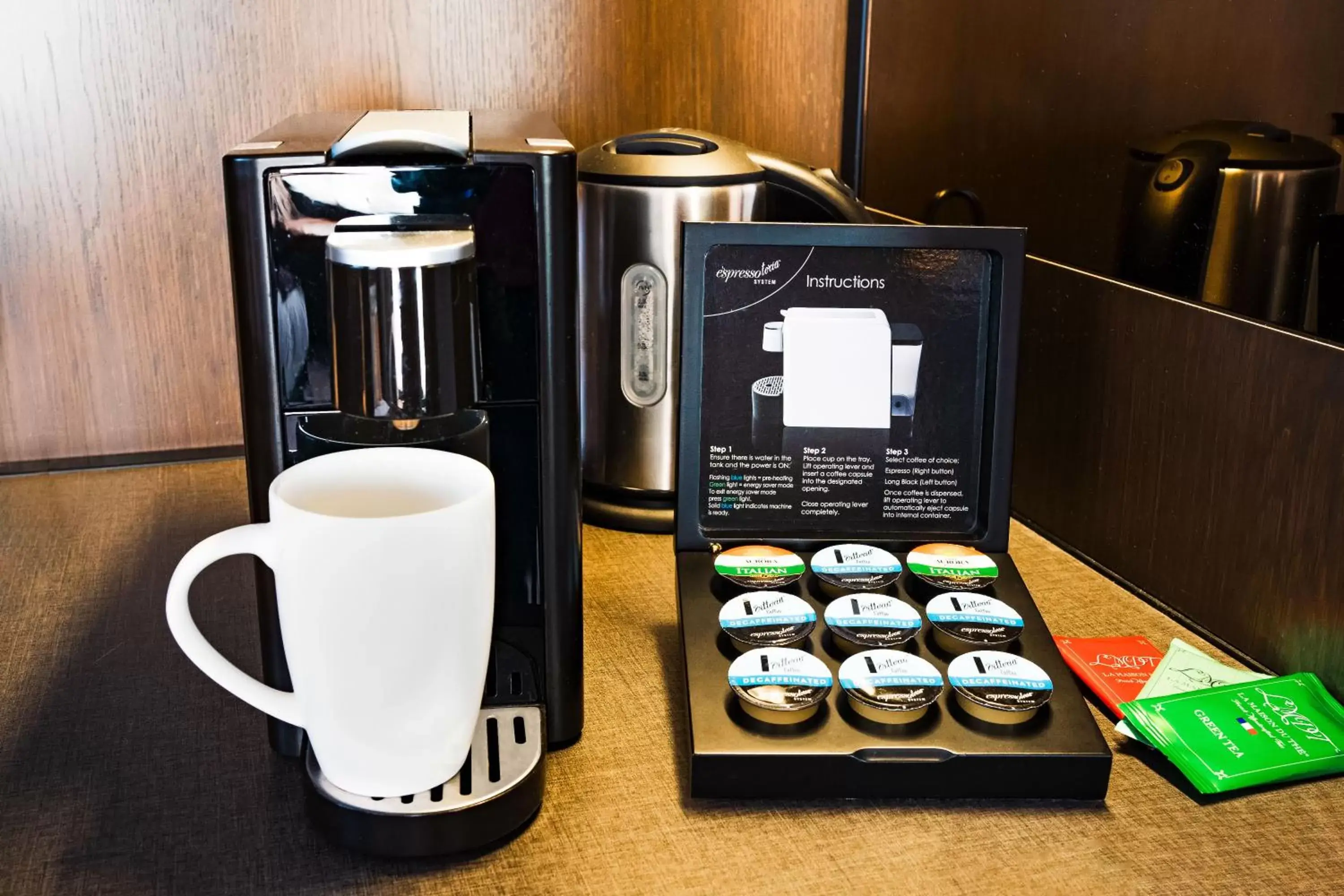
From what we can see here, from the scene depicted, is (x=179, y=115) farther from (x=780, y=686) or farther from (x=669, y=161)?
(x=780, y=686)

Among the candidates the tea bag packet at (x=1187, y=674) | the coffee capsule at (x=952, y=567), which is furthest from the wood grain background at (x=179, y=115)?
the tea bag packet at (x=1187, y=674)

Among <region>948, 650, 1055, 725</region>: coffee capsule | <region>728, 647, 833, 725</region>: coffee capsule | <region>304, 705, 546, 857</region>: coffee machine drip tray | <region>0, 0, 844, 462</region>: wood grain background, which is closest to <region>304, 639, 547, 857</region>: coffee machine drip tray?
<region>304, 705, 546, 857</region>: coffee machine drip tray

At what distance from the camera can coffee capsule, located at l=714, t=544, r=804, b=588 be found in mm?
647

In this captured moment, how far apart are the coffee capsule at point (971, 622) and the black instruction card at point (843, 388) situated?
8 cm

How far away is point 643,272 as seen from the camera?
83 cm

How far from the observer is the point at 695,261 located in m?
0.69

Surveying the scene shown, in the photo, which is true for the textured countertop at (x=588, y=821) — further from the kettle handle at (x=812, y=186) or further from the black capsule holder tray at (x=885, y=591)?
the kettle handle at (x=812, y=186)

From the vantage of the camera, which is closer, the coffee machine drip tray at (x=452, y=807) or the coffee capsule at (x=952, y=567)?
the coffee machine drip tray at (x=452, y=807)

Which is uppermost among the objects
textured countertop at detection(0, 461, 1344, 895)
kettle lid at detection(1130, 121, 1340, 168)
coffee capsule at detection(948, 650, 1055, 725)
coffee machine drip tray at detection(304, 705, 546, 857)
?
kettle lid at detection(1130, 121, 1340, 168)

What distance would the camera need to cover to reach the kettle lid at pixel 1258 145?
2.04 ft

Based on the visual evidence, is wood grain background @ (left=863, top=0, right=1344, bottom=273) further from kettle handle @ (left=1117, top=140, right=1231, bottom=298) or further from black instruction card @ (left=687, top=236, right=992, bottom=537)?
black instruction card @ (left=687, top=236, right=992, bottom=537)

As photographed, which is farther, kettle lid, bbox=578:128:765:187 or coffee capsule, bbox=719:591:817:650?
kettle lid, bbox=578:128:765:187

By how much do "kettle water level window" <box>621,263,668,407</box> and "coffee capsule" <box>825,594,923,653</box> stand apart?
275 millimetres

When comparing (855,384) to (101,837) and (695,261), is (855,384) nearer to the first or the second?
(695,261)
